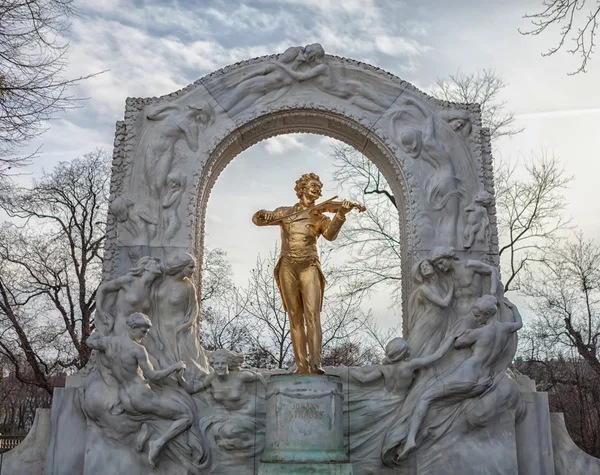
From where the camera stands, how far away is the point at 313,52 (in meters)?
9.75

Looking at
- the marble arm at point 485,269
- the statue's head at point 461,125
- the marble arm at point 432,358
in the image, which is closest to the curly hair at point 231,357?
the marble arm at point 432,358

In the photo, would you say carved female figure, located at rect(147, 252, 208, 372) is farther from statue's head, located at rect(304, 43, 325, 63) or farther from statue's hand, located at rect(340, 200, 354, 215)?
statue's head, located at rect(304, 43, 325, 63)

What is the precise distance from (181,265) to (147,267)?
0.44 meters

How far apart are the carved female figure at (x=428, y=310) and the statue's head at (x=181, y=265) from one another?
118 inches

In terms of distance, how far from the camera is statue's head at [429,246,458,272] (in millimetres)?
8664

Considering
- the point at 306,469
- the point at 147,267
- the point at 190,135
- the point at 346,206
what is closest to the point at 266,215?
the point at 346,206

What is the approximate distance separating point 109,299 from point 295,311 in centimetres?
246

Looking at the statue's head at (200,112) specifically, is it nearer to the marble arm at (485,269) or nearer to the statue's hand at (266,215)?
the statue's hand at (266,215)

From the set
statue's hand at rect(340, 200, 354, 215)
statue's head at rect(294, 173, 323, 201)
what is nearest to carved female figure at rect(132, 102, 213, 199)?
statue's head at rect(294, 173, 323, 201)

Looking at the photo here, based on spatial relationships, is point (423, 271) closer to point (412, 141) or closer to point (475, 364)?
point (475, 364)

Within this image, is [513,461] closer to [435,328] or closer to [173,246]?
[435,328]

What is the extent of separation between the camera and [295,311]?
9.00 metres

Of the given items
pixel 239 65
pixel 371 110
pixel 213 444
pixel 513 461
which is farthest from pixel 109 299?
pixel 513 461

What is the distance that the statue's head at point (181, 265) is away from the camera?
28.3 ft
